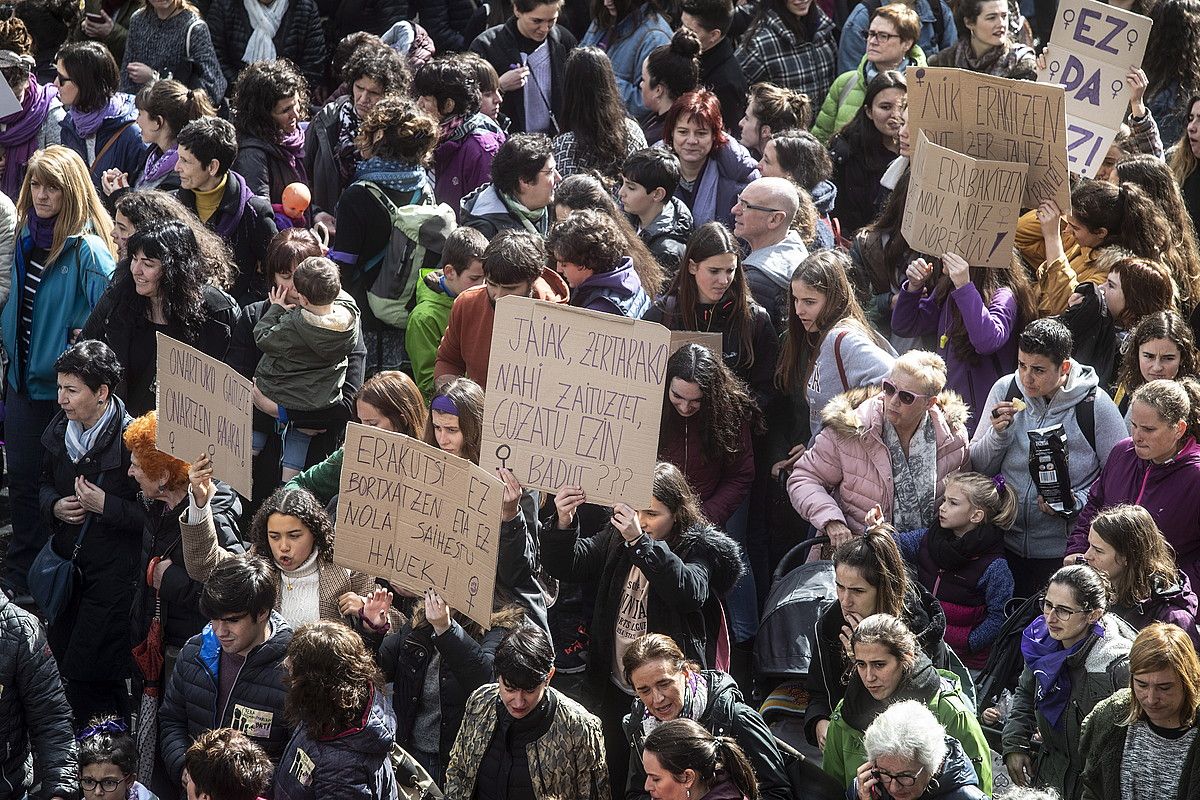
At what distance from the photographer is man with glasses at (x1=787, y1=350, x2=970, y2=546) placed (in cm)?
713

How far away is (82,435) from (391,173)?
2.07m

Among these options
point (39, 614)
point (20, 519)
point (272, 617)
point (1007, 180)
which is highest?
point (1007, 180)

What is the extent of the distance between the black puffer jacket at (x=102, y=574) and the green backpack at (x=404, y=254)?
1.64 metres

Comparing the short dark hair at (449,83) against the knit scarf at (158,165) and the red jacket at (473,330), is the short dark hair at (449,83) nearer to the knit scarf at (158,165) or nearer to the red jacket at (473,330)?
the knit scarf at (158,165)

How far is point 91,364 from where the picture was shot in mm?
7422

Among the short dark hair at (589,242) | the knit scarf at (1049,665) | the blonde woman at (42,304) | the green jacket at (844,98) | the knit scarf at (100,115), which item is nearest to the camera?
the knit scarf at (1049,665)

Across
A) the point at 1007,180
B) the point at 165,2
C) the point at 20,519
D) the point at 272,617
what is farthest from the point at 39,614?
the point at 1007,180

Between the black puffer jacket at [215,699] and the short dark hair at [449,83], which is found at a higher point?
the short dark hair at [449,83]

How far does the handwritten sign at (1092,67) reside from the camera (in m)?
8.91

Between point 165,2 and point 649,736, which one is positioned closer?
point 649,736

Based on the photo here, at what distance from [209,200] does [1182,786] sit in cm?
546

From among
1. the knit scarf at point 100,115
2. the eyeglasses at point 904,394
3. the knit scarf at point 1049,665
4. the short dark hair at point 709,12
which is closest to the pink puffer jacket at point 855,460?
the eyeglasses at point 904,394

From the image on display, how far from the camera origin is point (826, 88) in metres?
11.3

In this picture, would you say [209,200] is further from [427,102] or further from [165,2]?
[165,2]
